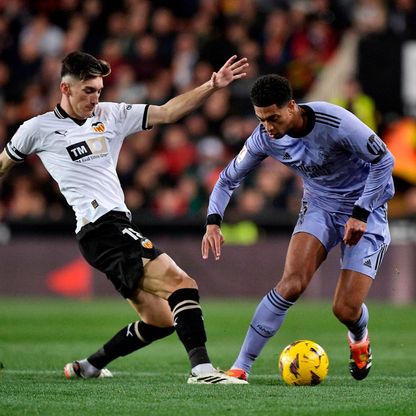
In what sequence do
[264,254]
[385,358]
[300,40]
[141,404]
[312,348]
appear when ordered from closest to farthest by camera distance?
[141,404] → [312,348] → [385,358] → [264,254] → [300,40]

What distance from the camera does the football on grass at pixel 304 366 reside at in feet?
25.5

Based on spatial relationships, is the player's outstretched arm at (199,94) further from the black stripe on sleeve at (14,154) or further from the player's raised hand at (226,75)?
the black stripe on sleeve at (14,154)

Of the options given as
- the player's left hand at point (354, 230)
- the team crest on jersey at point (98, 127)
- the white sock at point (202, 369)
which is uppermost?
the team crest on jersey at point (98, 127)

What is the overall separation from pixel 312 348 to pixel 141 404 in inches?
67.3

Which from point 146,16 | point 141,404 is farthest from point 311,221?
point 146,16

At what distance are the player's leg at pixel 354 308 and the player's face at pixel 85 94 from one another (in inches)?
83.9

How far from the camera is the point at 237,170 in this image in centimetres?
824

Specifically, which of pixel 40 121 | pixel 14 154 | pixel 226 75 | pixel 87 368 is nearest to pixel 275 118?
pixel 226 75

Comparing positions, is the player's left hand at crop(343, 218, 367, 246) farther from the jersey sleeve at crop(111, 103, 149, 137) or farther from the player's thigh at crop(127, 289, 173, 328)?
A: the jersey sleeve at crop(111, 103, 149, 137)

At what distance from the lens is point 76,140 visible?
8008 millimetres

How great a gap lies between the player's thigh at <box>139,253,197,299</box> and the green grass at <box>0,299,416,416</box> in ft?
2.09

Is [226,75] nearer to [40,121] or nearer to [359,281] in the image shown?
[40,121]

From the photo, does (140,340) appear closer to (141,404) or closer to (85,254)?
(85,254)

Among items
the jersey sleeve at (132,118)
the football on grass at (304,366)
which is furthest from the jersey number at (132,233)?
the football on grass at (304,366)
